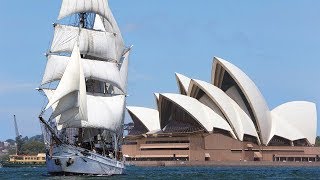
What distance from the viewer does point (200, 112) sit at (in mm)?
139750

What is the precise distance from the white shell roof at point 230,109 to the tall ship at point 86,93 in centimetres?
5023

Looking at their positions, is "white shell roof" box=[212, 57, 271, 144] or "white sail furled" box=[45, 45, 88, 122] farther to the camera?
"white shell roof" box=[212, 57, 271, 144]

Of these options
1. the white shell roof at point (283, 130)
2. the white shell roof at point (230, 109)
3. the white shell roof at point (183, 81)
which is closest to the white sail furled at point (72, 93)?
the white shell roof at point (230, 109)

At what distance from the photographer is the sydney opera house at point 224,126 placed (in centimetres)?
14012

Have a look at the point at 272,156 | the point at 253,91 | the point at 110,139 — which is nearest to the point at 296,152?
the point at 272,156

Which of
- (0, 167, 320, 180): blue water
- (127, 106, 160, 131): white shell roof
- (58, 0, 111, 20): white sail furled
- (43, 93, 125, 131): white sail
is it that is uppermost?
(58, 0, 111, 20): white sail furled

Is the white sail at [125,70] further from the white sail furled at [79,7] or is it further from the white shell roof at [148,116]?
the white shell roof at [148,116]

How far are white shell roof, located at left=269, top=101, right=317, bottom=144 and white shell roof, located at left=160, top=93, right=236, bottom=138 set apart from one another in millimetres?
16031

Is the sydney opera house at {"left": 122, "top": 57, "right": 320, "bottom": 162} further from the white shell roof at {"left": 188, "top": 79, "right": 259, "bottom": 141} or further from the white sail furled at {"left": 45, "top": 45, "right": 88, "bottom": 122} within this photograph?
the white sail furled at {"left": 45, "top": 45, "right": 88, "bottom": 122}

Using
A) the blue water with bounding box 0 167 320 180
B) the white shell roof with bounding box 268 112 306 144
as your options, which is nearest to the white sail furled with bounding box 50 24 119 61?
the blue water with bounding box 0 167 320 180

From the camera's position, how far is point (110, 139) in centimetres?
8181

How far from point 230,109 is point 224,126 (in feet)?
12.3

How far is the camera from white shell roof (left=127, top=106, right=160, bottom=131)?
15425cm

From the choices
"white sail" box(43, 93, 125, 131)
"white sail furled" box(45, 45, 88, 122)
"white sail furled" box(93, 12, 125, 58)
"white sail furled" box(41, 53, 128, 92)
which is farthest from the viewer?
"white sail furled" box(93, 12, 125, 58)
